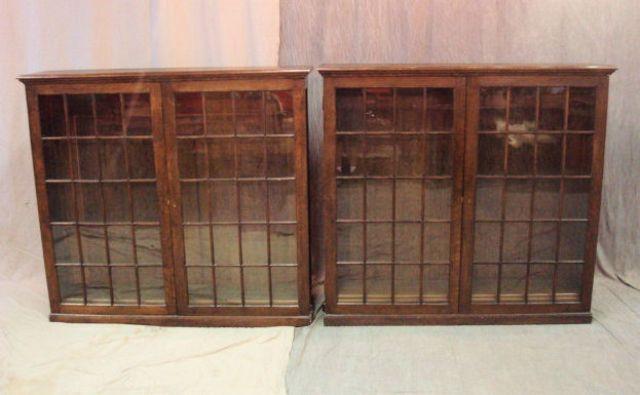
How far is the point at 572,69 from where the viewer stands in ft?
8.30

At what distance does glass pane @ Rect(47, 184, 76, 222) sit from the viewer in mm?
2750

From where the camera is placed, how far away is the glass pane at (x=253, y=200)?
2.70m

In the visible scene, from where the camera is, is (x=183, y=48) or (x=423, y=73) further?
(x=183, y=48)

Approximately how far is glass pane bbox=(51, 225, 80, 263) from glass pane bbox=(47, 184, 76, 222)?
0.05 metres

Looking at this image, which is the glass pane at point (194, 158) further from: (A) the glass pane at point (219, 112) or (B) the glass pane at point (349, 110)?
(B) the glass pane at point (349, 110)

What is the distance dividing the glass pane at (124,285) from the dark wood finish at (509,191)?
902mm

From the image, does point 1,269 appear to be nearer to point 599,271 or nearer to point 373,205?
point 373,205

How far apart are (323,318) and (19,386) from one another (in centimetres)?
127

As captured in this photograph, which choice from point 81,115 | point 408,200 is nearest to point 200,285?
point 81,115

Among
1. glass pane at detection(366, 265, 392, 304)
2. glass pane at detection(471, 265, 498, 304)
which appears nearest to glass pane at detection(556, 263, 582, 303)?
glass pane at detection(471, 265, 498, 304)

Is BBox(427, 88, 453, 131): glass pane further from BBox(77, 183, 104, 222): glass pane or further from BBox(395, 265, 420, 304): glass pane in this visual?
BBox(77, 183, 104, 222): glass pane

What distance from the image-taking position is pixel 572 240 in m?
2.72

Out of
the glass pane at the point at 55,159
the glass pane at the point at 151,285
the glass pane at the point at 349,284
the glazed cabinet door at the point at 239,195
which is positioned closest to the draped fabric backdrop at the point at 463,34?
the glass pane at the point at 349,284

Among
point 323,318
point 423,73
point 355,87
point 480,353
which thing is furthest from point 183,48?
point 480,353
